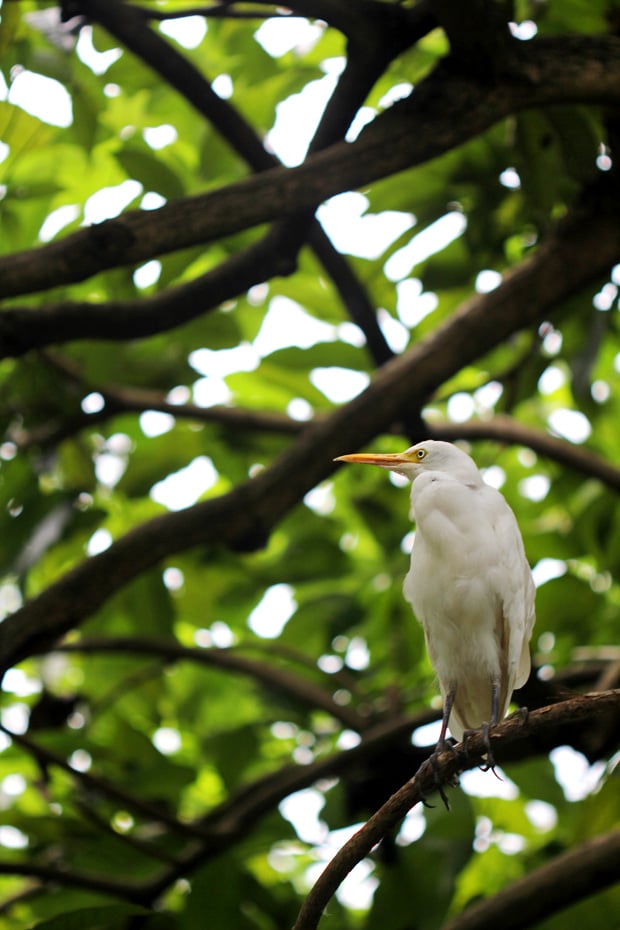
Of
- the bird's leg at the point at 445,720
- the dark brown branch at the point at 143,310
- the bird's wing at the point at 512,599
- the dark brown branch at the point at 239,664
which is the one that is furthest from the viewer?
the dark brown branch at the point at 239,664

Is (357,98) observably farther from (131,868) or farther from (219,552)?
(131,868)

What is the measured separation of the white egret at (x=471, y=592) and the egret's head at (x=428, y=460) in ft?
0.32

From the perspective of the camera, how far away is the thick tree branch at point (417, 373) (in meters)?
3.50

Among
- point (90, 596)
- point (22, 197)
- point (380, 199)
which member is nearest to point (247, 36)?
point (380, 199)

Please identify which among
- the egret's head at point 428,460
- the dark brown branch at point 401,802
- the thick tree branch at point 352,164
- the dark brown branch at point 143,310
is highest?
the thick tree branch at point 352,164

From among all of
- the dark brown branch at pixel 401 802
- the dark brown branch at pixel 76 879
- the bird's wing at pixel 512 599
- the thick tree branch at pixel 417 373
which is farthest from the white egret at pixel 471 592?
the dark brown branch at pixel 76 879

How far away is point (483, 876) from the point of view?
14.9 feet

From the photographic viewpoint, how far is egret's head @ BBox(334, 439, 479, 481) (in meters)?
2.85

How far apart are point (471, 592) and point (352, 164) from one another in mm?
1175

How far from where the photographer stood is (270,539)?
14.1ft

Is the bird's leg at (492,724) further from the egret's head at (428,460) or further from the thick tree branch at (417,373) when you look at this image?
the thick tree branch at (417,373)

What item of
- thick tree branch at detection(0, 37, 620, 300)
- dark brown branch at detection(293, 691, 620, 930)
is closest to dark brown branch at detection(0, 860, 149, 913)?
dark brown branch at detection(293, 691, 620, 930)

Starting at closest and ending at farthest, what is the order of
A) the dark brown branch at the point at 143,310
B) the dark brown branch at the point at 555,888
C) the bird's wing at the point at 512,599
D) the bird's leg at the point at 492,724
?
the bird's leg at the point at 492,724
the bird's wing at the point at 512,599
the dark brown branch at the point at 555,888
the dark brown branch at the point at 143,310

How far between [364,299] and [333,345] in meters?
0.39
